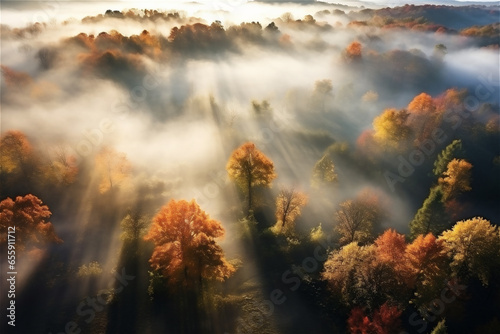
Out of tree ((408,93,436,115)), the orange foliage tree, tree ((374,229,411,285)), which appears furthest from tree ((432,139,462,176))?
the orange foliage tree

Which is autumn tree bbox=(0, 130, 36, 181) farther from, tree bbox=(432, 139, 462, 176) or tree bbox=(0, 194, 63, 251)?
tree bbox=(432, 139, 462, 176)

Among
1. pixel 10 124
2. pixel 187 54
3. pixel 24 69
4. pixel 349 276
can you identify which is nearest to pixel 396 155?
pixel 349 276

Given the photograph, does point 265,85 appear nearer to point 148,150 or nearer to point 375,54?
point 375,54

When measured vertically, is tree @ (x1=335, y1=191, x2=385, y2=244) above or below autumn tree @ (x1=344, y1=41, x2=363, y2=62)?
below

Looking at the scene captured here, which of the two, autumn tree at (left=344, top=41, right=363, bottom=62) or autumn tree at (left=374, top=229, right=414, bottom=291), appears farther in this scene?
autumn tree at (left=344, top=41, right=363, bottom=62)

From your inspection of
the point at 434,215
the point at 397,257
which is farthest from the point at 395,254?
the point at 434,215

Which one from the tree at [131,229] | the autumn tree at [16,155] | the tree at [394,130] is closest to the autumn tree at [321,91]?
the tree at [394,130]

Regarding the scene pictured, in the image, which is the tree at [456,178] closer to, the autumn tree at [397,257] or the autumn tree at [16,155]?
the autumn tree at [397,257]
